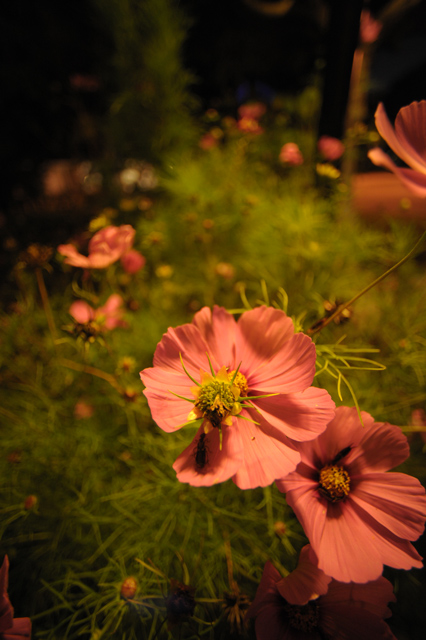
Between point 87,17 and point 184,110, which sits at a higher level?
point 87,17

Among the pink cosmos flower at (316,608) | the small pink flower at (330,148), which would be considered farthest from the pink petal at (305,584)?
the small pink flower at (330,148)

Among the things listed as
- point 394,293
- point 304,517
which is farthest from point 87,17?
point 304,517

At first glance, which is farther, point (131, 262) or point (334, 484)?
point (131, 262)

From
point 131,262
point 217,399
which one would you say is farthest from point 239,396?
point 131,262

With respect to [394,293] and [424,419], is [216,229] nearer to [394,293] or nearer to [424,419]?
[394,293]

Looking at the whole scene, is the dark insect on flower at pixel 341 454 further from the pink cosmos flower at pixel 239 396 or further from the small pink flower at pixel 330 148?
the small pink flower at pixel 330 148

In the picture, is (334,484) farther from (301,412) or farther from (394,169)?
(394,169)

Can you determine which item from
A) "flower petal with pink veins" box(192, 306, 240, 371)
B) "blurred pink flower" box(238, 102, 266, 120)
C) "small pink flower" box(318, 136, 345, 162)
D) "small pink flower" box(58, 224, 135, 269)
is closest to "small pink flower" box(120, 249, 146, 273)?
"small pink flower" box(58, 224, 135, 269)
